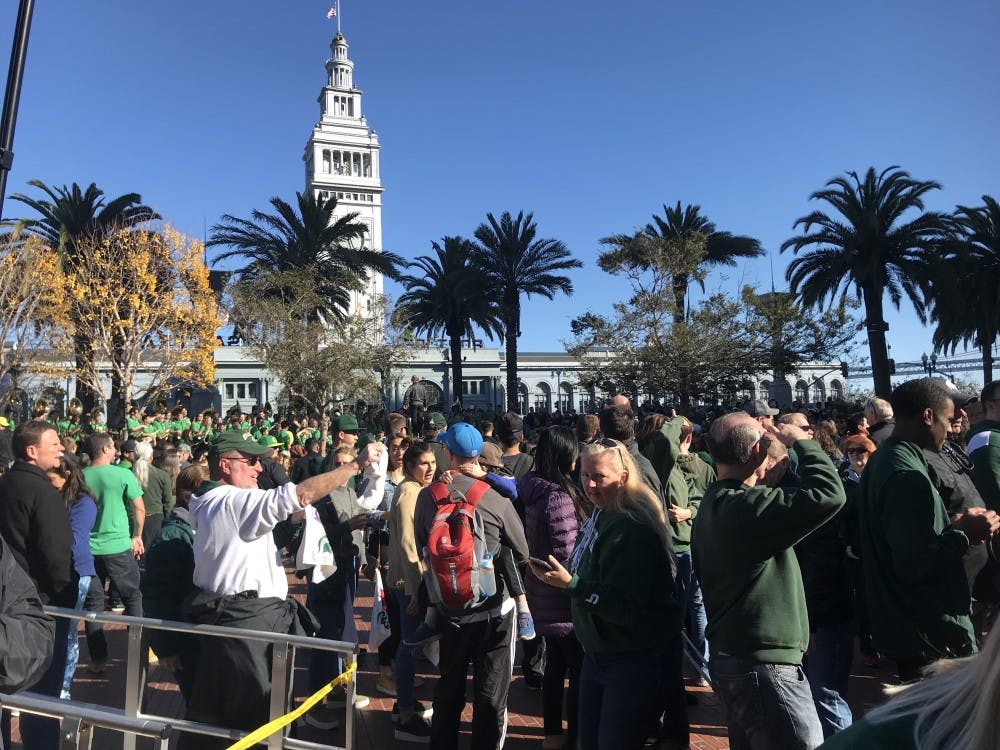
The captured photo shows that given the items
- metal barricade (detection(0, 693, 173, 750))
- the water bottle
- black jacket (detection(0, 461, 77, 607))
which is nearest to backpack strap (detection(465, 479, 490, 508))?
the water bottle

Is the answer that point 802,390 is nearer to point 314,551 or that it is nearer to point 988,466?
point 988,466

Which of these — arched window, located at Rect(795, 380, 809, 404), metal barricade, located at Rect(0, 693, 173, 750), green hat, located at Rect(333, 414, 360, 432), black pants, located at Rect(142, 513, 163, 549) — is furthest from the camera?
arched window, located at Rect(795, 380, 809, 404)

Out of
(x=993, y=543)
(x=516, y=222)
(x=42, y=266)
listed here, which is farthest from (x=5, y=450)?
(x=516, y=222)

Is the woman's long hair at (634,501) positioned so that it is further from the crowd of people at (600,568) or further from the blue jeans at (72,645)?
the blue jeans at (72,645)

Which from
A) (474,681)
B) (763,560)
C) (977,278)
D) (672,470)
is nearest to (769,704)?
(763,560)

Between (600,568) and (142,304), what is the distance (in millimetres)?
23477

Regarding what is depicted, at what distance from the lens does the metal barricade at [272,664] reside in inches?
126

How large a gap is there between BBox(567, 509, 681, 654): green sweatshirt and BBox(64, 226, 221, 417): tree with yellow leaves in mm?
21580

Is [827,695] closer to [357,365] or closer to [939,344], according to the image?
[357,365]

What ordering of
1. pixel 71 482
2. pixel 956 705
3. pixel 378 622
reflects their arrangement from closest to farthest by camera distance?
pixel 956 705, pixel 378 622, pixel 71 482

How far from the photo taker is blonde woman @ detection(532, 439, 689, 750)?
303 cm

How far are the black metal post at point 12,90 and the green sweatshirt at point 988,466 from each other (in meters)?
5.30

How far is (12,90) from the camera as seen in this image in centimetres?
319

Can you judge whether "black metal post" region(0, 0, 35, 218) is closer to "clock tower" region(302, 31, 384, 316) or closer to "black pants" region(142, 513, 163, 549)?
"black pants" region(142, 513, 163, 549)
